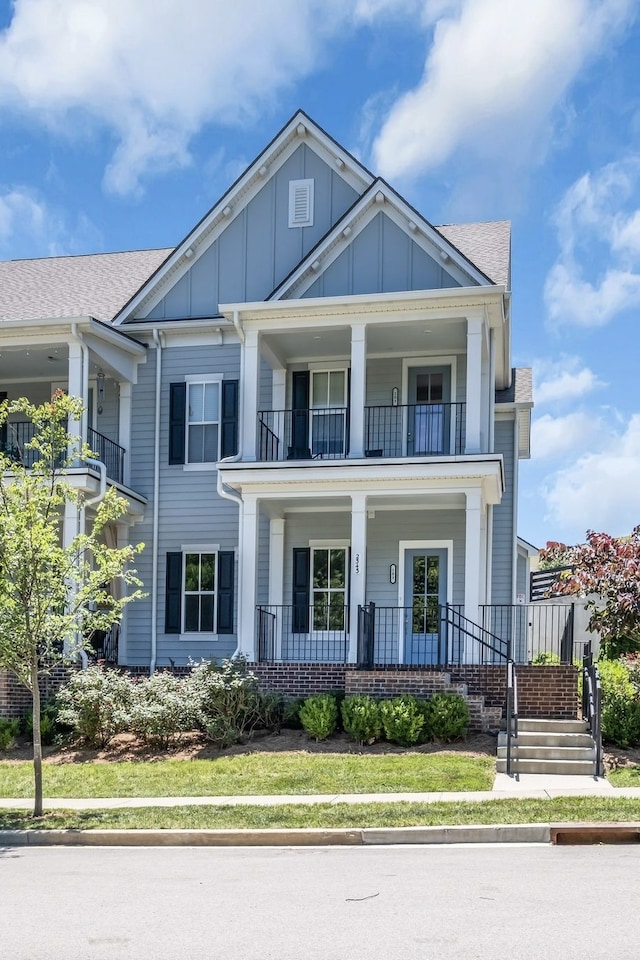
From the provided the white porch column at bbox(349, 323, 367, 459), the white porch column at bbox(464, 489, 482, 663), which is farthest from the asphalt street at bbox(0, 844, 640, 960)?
the white porch column at bbox(349, 323, 367, 459)

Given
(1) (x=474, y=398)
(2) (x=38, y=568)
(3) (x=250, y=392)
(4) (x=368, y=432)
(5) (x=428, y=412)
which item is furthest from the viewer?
(4) (x=368, y=432)

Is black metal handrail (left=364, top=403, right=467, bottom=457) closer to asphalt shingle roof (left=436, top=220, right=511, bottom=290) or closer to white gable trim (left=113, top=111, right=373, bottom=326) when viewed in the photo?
asphalt shingle roof (left=436, top=220, right=511, bottom=290)

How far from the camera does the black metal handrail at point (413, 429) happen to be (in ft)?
66.0

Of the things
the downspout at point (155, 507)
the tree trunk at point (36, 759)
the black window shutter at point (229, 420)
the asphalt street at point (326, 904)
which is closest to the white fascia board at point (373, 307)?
the black window shutter at point (229, 420)

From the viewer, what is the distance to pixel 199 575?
2138 cm

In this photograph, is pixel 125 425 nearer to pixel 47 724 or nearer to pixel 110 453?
pixel 110 453

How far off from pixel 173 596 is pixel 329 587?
3.07 metres

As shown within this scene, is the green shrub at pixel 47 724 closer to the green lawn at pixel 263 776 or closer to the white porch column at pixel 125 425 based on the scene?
the green lawn at pixel 263 776

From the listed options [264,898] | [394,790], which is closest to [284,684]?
[394,790]

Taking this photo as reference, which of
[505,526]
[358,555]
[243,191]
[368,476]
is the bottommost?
[358,555]

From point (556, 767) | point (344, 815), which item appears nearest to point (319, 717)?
point (556, 767)

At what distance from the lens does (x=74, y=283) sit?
24.5 m

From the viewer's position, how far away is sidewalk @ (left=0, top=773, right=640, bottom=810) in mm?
12523

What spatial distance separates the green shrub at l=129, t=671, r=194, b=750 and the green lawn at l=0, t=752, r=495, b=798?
0.66 metres
